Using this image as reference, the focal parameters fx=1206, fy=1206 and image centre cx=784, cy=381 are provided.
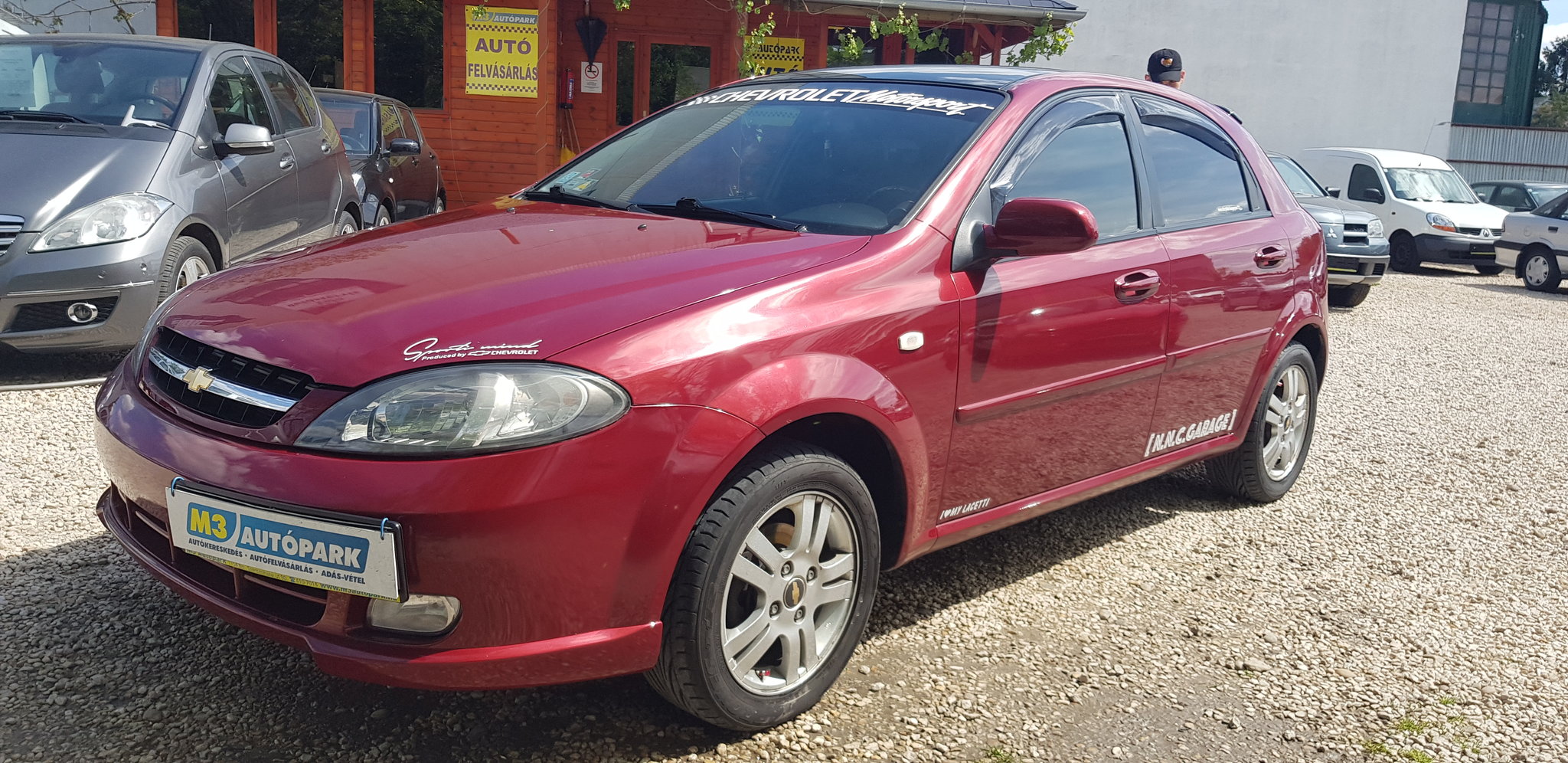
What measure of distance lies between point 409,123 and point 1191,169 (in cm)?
917

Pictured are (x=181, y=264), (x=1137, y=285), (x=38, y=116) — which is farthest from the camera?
(x=38, y=116)

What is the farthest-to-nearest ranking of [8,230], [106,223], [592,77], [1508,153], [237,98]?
[1508,153]
[592,77]
[237,98]
[106,223]
[8,230]

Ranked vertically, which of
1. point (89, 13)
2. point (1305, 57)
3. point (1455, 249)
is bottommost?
point (1455, 249)

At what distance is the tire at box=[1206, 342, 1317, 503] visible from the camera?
182 inches

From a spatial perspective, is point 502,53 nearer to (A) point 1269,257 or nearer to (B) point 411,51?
(B) point 411,51

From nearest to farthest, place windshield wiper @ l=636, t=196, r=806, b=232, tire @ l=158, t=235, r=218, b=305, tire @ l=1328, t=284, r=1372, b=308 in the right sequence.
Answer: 1. windshield wiper @ l=636, t=196, r=806, b=232
2. tire @ l=158, t=235, r=218, b=305
3. tire @ l=1328, t=284, r=1372, b=308

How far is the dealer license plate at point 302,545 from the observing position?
87.8 inches

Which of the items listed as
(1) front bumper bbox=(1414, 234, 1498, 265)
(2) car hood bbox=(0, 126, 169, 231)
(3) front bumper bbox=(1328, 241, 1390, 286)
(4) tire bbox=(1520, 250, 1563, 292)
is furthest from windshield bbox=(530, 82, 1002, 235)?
(4) tire bbox=(1520, 250, 1563, 292)

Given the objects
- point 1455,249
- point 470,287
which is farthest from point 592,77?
point 470,287

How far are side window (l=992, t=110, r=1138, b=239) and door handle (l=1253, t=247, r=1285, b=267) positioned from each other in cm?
76

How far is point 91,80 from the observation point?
6012 millimetres

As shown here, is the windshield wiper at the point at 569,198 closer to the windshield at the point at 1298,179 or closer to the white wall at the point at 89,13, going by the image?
the windshield at the point at 1298,179

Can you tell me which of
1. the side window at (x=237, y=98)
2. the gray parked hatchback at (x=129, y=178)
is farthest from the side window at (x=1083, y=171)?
the side window at (x=237, y=98)

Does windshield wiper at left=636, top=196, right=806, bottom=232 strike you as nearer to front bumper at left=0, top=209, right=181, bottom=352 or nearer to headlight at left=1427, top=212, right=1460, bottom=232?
front bumper at left=0, top=209, right=181, bottom=352
